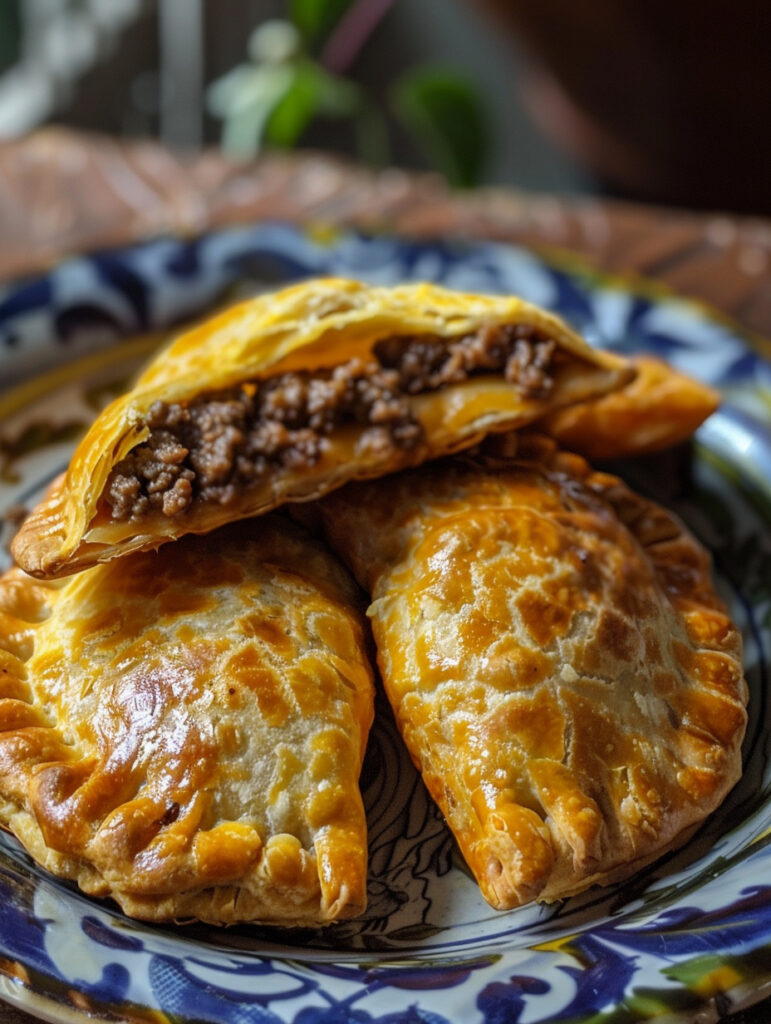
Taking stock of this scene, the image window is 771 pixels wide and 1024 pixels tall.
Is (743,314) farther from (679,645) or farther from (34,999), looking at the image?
(34,999)

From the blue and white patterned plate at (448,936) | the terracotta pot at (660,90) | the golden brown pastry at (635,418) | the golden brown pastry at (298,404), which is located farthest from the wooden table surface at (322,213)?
the terracotta pot at (660,90)

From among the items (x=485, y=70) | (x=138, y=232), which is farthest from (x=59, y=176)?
(x=485, y=70)

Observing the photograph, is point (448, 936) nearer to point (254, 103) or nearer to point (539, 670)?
point (539, 670)

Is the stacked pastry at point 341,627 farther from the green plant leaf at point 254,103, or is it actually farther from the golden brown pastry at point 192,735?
the green plant leaf at point 254,103

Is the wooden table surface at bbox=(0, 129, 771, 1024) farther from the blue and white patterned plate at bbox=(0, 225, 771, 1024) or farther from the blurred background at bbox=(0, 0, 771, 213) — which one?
the blue and white patterned plate at bbox=(0, 225, 771, 1024)

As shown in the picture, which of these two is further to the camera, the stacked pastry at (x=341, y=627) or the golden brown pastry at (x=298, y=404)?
the golden brown pastry at (x=298, y=404)
